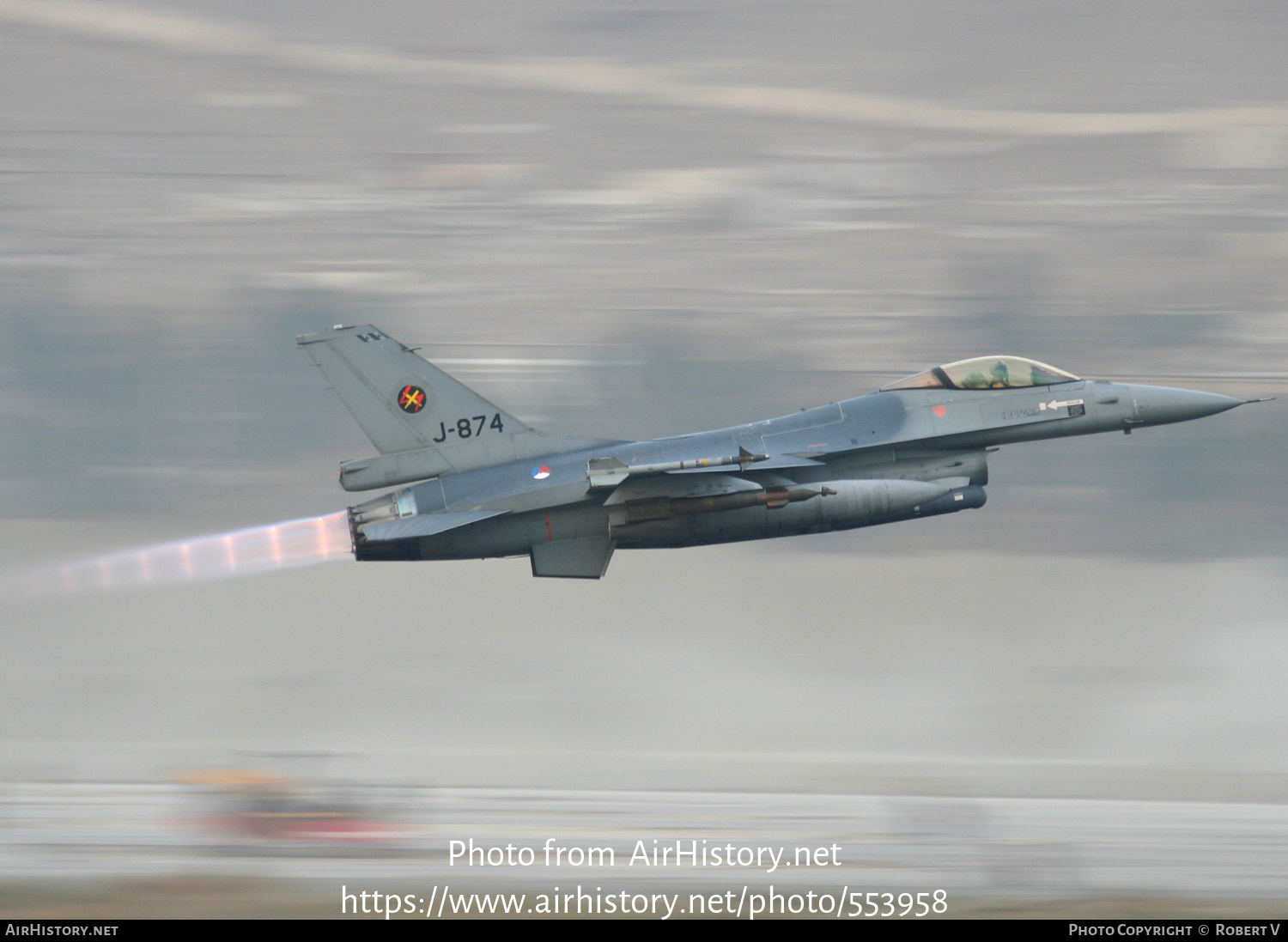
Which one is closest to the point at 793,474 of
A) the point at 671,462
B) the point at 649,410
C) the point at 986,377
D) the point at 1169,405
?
the point at 671,462

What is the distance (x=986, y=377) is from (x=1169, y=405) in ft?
9.09

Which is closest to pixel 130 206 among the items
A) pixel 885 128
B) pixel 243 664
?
pixel 243 664

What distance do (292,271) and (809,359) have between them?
23.1 meters

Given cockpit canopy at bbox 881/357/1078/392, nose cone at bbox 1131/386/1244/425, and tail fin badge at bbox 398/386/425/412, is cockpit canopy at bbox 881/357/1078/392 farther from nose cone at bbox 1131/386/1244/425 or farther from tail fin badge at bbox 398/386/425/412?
tail fin badge at bbox 398/386/425/412

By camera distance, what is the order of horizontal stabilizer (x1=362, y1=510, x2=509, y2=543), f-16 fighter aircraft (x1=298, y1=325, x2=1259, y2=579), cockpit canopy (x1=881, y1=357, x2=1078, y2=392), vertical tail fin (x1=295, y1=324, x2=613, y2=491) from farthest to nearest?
cockpit canopy (x1=881, y1=357, x2=1078, y2=392)
vertical tail fin (x1=295, y1=324, x2=613, y2=491)
f-16 fighter aircraft (x1=298, y1=325, x2=1259, y2=579)
horizontal stabilizer (x1=362, y1=510, x2=509, y2=543)

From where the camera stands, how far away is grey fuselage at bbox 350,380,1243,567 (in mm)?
20375

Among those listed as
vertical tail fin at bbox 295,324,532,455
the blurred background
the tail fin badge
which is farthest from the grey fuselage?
the blurred background

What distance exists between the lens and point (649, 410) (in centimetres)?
5591

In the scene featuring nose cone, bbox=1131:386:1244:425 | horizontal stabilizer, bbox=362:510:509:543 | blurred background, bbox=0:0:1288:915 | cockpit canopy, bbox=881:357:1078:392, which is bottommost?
horizontal stabilizer, bbox=362:510:509:543

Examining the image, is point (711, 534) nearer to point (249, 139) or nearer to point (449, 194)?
point (449, 194)

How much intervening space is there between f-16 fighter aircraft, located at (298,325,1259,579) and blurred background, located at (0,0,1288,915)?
24.3 feet

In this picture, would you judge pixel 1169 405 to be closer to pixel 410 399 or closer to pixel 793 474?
pixel 793 474

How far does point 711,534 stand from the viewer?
2075cm

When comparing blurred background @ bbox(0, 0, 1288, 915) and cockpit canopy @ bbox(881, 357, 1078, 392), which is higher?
blurred background @ bbox(0, 0, 1288, 915)
